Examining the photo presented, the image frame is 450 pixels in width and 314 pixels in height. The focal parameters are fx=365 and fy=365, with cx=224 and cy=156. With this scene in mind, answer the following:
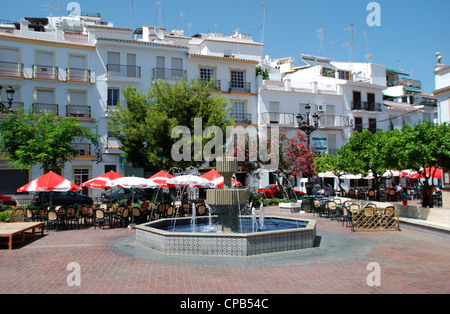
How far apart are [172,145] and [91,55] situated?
1416cm

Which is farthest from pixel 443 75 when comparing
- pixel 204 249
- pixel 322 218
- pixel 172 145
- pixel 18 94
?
pixel 18 94

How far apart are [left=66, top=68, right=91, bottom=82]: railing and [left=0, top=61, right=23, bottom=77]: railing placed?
136 inches

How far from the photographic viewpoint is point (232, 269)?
8547mm

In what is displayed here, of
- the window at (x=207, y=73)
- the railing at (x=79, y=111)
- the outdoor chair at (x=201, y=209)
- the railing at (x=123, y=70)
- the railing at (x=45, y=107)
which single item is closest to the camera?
the outdoor chair at (x=201, y=209)

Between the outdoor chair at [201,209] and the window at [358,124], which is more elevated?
the window at [358,124]

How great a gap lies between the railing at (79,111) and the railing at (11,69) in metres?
4.36

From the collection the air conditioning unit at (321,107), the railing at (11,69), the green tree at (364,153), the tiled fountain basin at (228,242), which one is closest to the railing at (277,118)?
the air conditioning unit at (321,107)

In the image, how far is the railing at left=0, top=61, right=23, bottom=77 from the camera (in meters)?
28.3

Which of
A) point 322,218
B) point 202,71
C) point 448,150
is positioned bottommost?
point 322,218

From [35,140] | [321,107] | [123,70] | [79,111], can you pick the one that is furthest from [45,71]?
[321,107]

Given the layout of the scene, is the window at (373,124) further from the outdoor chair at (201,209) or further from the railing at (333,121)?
the outdoor chair at (201,209)

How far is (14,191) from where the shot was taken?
28.8 meters

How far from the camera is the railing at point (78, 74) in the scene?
98.8 ft
